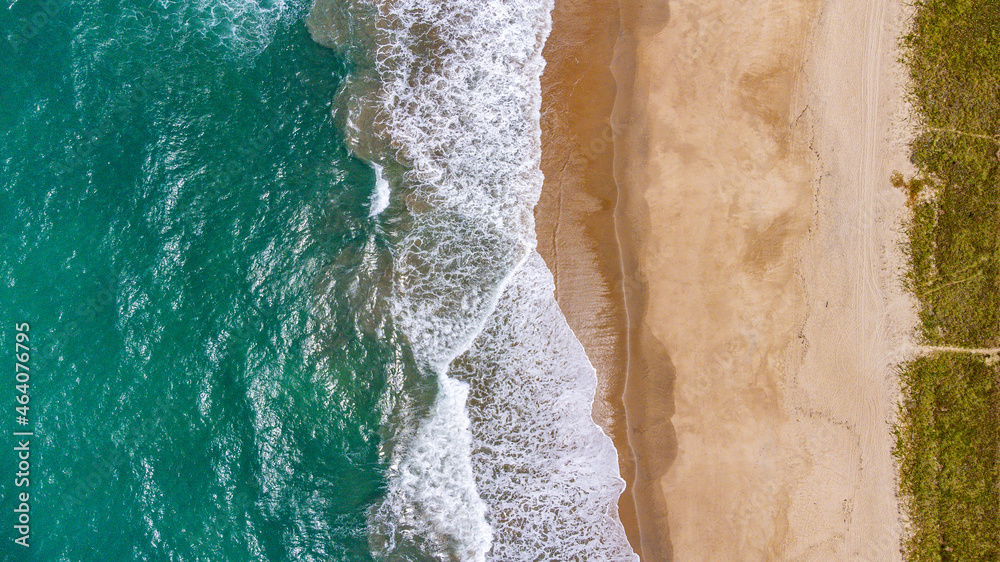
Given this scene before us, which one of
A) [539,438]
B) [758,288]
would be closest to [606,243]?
[758,288]

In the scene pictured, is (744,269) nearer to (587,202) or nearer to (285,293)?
(587,202)

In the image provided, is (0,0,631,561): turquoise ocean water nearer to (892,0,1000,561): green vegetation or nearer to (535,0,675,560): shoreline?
(535,0,675,560): shoreline

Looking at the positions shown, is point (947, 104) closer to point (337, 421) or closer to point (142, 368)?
point (337, 421)

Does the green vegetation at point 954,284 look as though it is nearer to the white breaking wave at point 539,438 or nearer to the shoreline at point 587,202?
the shoreline at point 587,202

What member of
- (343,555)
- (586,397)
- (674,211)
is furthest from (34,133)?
(674,211)

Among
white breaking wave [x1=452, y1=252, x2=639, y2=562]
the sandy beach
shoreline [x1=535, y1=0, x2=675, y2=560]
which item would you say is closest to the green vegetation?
the sandy beach

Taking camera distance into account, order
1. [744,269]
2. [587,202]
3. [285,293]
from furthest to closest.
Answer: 1. [285,293]
2. [587,202]
3. [744,269]

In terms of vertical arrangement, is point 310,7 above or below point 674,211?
above
